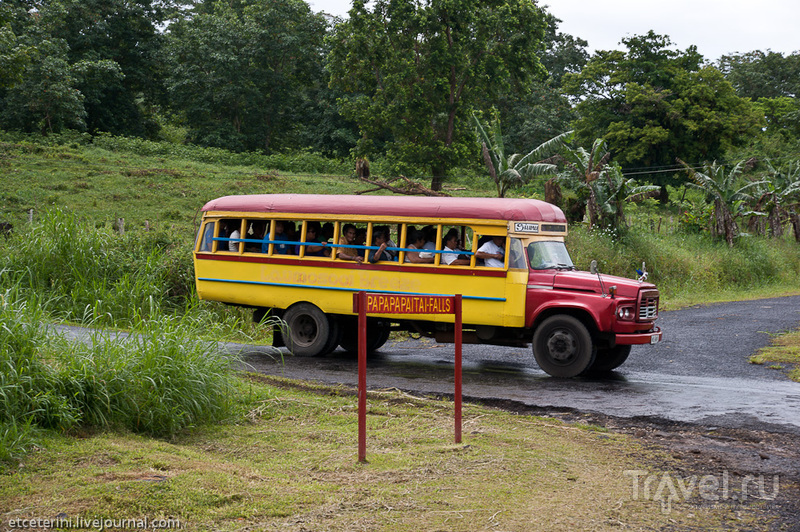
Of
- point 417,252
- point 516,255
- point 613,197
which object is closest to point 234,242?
point 417,252

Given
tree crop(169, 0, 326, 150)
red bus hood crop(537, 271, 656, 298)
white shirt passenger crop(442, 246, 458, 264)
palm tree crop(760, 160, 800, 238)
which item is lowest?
red bus hood crop(537, 271, 656, 298)

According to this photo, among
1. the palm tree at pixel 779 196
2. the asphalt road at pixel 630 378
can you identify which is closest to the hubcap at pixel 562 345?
the asphalt road at pixel 630 378

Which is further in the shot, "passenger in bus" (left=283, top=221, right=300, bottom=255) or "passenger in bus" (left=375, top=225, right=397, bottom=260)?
"passenger in bus" (left=283, top=221, right=300, bottom=255)

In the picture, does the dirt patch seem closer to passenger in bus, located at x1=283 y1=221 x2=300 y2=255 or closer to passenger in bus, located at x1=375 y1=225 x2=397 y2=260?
passenger in bus, located at x1=375 y1=225 x2=397 y2=260

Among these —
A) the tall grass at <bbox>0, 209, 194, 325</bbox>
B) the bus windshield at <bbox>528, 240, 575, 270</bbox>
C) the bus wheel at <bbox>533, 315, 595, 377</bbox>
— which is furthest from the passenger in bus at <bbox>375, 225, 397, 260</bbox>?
the tall grass at <bbox>0, 209, 194, 325</bbox>

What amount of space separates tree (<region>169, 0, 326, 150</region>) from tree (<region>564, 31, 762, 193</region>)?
17745mm

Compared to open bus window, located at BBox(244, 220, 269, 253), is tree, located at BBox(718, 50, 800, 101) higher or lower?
higher

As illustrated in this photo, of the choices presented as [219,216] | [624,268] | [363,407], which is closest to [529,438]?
[363,407]

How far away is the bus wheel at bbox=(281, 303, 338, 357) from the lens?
42.4ft

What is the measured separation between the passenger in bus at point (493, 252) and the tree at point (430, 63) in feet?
84.1

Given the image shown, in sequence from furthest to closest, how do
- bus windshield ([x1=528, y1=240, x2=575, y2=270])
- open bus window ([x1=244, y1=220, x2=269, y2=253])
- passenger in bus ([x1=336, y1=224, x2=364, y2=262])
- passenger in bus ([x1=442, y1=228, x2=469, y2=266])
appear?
open bus window ([x1=244, y1=220, x2=269, y2=253]), passenger in bus ([x1=336, y1=224, x2=364, y2=262]), passenger in bus ([x1=442, y1=228, x2=469, y2=266]), bus windshield ([x1=528, y1=240, x2=575, y2=270])

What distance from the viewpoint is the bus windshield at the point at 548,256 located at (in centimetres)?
1170

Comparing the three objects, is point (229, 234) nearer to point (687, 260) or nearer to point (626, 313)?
point (626, 313)

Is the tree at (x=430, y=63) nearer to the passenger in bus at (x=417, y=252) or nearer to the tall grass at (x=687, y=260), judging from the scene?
the tall grass at (x=687, y=260)
